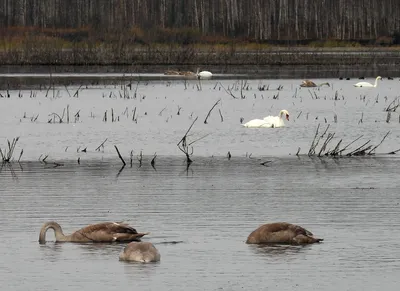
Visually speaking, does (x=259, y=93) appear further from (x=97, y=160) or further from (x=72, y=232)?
(x=72, y=232)

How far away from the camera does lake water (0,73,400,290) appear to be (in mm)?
9727

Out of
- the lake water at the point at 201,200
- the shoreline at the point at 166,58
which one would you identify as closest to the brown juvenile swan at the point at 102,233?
the lake water at the point at 201,200

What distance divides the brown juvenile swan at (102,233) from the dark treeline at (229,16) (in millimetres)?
58602

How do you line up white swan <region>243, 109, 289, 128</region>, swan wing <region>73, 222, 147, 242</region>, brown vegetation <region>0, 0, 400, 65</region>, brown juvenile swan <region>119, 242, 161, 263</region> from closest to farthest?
brown juvenile swan <region>119, 242, 161, 263</region> < swan wing <region>73, 222, 147, 242</region> < white swan <region>243, 109, 289, 128</region> < brown vegetation <region>0, 0, 400, 65</region>

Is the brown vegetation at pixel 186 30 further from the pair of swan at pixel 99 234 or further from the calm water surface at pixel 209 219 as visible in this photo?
the pair of swan at pixel 99 234

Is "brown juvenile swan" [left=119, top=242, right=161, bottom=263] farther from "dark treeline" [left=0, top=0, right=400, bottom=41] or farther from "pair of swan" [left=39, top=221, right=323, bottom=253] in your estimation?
"dark treeline" [left=0, top=0, right=400, bottom=41]

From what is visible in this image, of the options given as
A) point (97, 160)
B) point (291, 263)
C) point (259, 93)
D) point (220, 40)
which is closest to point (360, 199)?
point (291, 263)

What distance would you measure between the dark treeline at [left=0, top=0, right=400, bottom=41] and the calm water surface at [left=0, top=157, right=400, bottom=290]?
53189 millimetres

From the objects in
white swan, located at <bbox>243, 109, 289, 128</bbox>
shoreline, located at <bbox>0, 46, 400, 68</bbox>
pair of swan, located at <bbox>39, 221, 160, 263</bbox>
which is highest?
pair of swan, located at <bbox>39, 221, 160, 263</bbox>

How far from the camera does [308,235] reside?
11.0 meters

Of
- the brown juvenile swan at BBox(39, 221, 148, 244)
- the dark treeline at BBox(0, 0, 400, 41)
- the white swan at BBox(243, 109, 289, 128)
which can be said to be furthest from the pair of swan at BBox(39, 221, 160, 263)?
the dark treeline at BBox(0, 0, 400, 41)

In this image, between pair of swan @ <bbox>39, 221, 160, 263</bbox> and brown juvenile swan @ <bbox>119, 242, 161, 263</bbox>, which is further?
pair of swan @ <bbox>39, 221, 160, 263</bbox>

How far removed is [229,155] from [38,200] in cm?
507

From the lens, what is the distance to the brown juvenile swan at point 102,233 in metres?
11.0
